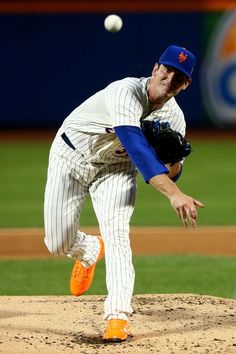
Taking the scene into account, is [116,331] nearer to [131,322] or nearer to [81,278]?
[131,322]

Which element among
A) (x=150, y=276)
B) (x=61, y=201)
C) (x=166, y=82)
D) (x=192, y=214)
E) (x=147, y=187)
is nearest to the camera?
(x=192, y=214)

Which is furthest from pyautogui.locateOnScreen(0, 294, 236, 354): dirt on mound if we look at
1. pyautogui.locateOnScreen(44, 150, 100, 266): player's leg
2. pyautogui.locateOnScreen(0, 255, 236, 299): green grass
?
pyautogui.locateOnScreen(0, 255, 236, 299): green grass

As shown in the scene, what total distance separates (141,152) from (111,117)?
12.2 inches

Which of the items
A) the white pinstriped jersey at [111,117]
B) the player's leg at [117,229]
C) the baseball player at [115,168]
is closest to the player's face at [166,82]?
the baseball player at [115,168]

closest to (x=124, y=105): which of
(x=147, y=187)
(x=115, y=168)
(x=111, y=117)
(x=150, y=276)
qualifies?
(x=111, y=117)

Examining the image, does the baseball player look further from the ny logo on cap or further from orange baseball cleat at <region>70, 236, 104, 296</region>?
orange baseball cleat at <region>70, 236, 104, 296</region>

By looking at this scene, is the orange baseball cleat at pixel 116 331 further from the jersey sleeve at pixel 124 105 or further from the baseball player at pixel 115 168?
the jersey sleeve at pixel 124 105

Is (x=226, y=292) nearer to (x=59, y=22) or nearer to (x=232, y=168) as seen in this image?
(x=232, y=168)

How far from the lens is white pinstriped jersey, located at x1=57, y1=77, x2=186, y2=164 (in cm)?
511

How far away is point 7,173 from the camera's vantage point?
14.2m

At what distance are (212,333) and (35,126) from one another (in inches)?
528

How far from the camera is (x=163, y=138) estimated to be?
17.6 feet

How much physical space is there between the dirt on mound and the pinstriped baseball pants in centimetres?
26

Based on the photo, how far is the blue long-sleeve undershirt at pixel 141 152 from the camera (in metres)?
4.96
